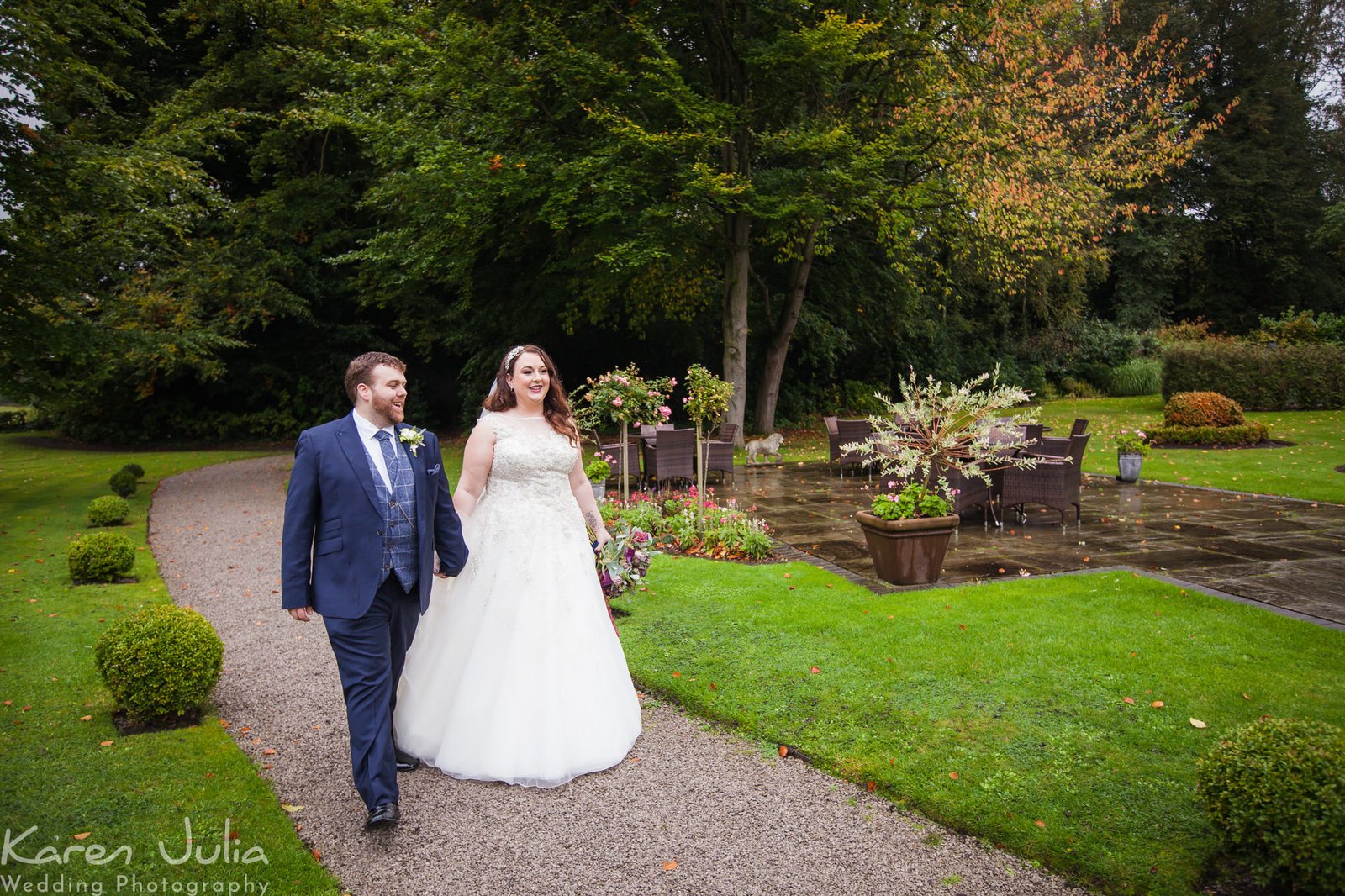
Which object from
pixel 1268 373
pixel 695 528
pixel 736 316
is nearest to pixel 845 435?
pixel 736 316

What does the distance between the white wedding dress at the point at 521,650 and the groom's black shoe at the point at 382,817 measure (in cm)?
56

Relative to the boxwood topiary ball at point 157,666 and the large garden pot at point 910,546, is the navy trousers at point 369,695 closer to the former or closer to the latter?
the boxwood topiary ball at point 157,666

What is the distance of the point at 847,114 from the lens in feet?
61.9

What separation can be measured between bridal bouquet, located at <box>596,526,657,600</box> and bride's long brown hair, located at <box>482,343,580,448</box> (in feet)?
5.93

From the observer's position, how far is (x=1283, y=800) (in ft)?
9.71

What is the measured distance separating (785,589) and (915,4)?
569 inches

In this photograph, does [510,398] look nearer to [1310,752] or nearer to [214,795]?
[214,795]

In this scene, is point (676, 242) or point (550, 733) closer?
point (550, 733)

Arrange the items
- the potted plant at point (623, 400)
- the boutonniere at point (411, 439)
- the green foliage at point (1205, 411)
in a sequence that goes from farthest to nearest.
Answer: the green foliage at point (1205, 411) → the potted plant at point (623, 400) → the boutonniere at point (411, 439)

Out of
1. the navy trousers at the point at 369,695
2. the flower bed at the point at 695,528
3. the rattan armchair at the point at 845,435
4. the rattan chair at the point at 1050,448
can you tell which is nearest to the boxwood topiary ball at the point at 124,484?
the flower bed at the point at 695,528

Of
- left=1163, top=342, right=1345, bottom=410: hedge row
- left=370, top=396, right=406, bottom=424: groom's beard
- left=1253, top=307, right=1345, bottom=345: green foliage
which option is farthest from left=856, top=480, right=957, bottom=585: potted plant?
left=1253, top=307, right=1345, bottom=345: green foliage

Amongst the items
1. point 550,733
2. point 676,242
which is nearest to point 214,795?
point 550,733

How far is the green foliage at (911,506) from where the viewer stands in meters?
7.52

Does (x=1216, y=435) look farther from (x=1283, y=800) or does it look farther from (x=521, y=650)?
(x=521, y=650)
